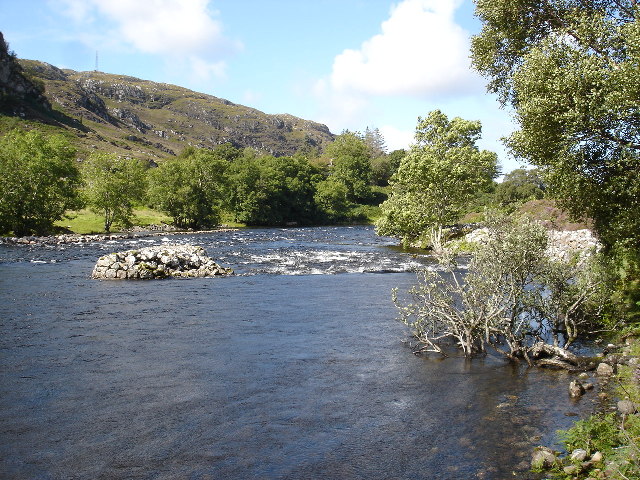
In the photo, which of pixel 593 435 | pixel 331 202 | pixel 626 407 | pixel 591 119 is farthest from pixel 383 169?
pixel 593 435

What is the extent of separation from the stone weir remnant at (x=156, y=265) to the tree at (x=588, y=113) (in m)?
25.0

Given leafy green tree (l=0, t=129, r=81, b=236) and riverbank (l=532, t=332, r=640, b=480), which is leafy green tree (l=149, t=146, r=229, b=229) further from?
riverbank (l=532, t=332, r=640, b=480)

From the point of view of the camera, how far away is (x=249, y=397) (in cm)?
1439

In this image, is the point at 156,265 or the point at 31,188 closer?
the point at 156,265

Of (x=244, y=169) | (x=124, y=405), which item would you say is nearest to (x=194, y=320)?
(x=124, y=405)

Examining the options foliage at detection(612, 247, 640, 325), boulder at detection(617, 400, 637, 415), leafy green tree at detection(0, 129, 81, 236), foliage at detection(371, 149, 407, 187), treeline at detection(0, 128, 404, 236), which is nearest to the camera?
boulder at detection(617, 400, 637, 415)

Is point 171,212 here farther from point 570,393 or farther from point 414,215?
point 570,393

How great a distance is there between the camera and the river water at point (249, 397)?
10617 millimetres

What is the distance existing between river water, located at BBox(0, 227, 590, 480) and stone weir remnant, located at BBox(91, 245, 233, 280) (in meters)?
8.01

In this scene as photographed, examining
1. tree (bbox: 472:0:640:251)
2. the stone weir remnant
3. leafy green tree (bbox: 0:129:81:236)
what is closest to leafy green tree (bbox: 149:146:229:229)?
leafy green tree (bbox: 0:129:81:236)

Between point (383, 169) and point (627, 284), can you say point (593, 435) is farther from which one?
point (383, 169)

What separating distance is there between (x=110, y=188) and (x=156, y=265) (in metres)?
38.6

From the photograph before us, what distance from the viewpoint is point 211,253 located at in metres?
50.5

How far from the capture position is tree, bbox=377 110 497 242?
175ft
